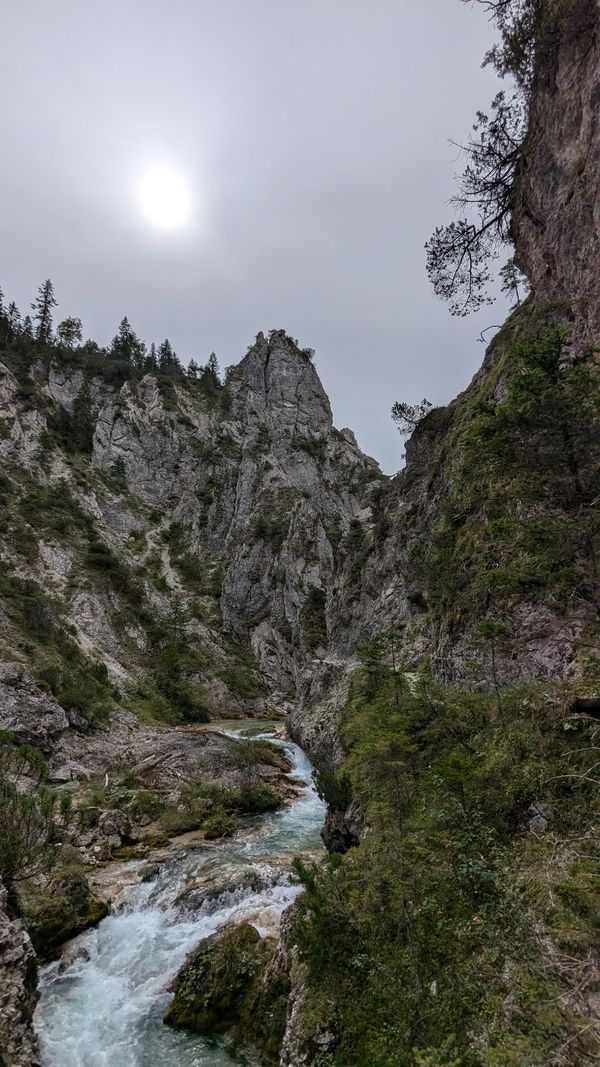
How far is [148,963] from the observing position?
10555mm

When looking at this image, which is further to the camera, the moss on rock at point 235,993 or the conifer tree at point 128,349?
the conifer tree at point 128,349

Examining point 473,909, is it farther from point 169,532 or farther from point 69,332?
point 69,332

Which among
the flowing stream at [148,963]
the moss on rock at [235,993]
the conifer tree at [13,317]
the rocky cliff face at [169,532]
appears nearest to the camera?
the moss on rock at [235,993]

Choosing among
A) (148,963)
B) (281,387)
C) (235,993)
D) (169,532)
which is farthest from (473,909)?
(281,387)

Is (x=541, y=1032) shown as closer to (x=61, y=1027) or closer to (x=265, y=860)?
(x=61, y=1027)

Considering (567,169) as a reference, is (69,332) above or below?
above

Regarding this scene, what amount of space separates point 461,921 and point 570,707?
3.90m

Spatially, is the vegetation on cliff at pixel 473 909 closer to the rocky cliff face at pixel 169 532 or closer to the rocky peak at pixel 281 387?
the rocky cliff face at pixel 169 532

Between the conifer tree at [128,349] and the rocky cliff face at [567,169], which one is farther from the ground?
the conifer tree at [128,349]

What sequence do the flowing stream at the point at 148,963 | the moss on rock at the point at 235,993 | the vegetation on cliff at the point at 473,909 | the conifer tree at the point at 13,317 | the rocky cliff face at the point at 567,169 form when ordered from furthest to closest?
the conifer tree at the point at 13,317 < the rocky cliff face at the point at 567,169 < the flowing stream at the point at 148,963 < the moss on rock at the point at 235,993 < the vegetation on cliff at the point at 473,909

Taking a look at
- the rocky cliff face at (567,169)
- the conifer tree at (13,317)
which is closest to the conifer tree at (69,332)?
the conifer tree at (13,317)

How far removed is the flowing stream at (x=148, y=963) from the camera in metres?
8.27

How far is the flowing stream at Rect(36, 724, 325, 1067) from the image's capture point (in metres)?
8.27

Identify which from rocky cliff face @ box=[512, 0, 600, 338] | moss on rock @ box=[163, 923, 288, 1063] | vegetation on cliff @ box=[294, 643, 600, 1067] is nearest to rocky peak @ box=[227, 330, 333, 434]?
rocky cliff face @ box=[512, 0, 600, 338]
